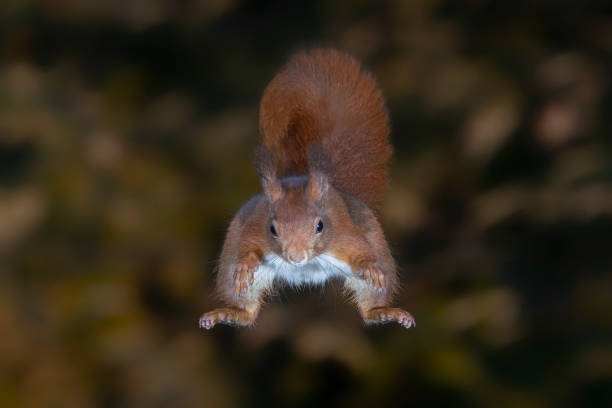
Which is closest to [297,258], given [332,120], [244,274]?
[244,274]

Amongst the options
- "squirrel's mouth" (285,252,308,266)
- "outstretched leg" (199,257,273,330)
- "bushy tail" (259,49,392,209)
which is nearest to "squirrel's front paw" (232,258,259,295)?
"outstretched leg" (199,257,273,330)

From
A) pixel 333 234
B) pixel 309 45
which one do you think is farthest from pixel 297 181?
pixel 309 45

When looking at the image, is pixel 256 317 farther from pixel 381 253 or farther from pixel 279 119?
pixel 279 119

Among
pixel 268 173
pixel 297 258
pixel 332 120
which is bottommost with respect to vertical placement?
pixel 297 258

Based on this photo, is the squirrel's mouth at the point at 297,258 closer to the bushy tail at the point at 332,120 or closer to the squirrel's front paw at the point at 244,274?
the squirrel's front paw at the point at 244,274

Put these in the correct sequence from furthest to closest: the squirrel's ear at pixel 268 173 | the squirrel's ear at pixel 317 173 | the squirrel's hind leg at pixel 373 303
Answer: the squirrel's hind leg at pixel 373 303 < the squirrel's ear at pixel 317 173 < the squirrel's ear at pixel 268 173

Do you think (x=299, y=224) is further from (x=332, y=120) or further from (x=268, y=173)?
(x=332, y=120)

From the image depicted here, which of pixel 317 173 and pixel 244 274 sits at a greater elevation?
pixel 317 173

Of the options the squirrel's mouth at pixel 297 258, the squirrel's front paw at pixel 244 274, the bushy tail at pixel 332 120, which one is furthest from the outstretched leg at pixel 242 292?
the bushy tail at pixel 332 120
